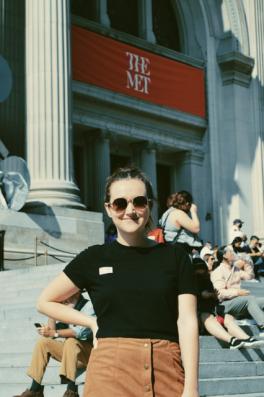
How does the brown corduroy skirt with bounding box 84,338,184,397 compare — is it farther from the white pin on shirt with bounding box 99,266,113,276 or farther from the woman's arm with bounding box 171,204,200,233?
the woman's arm with bounding box 171,204,200,233

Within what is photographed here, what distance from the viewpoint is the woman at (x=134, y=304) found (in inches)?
118

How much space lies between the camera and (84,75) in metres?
27.2

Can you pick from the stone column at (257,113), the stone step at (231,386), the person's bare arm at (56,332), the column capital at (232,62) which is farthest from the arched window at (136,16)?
the person's bare arm at (56,332)

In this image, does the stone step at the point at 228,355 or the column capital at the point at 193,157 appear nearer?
the stone step at the point at 228,355

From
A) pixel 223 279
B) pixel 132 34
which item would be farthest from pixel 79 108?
pixel 223 279

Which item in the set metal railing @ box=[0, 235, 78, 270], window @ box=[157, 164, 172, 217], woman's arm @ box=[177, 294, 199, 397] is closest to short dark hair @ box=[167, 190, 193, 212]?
woman's arm @ box=[177, 294, 199, 397]

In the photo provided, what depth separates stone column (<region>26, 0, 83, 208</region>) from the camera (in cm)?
2098

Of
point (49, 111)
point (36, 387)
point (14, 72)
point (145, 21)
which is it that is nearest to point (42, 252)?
point (49, 111)

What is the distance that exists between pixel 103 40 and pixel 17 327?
17766 millimetres

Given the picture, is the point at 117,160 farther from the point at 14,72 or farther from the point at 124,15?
the point at 14,72

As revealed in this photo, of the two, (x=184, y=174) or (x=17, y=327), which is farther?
(x=184, y=174)

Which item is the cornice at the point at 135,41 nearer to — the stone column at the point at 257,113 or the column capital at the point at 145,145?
the stone column at the point at 257,113

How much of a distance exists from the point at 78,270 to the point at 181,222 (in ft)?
21.0

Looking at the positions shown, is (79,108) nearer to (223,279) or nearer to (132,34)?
(132,34)
